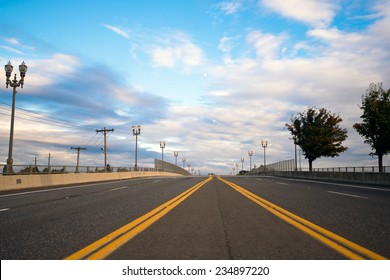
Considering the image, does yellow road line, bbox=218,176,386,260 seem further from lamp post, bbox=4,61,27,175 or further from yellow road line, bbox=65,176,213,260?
lamp post, bbox=4,61,27,175

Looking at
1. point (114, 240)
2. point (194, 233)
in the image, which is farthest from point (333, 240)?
point (114, 240)

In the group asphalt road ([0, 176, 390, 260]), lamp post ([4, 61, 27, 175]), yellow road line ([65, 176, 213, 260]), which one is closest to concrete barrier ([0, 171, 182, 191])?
lamp post ([4, 61, 27, 175])

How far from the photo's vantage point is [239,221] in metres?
7.68

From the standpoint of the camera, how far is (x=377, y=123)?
4219cm

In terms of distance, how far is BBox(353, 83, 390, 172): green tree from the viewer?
41250 millimetres

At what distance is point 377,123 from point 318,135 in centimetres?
1929

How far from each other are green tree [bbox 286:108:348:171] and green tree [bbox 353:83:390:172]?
1665 centimetres

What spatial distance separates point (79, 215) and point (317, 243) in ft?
19.8
